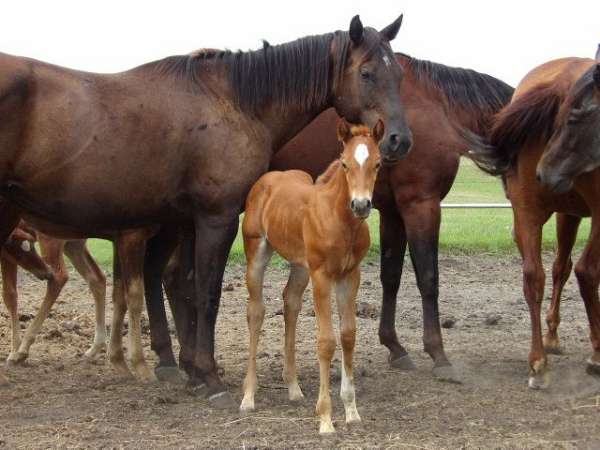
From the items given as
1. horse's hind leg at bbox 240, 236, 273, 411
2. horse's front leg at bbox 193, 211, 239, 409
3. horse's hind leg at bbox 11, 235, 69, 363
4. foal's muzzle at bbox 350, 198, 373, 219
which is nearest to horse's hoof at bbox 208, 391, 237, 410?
horse's front leg at bbox 193, 211, 239, 409

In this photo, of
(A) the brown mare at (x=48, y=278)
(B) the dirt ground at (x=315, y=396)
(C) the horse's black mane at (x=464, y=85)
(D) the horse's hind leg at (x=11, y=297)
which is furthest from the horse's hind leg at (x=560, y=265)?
(D) the horse's hind leg at (x=11, y=297)

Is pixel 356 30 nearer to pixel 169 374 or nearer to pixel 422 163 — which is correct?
pixel 422 163

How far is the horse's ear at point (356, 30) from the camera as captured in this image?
6.59 m

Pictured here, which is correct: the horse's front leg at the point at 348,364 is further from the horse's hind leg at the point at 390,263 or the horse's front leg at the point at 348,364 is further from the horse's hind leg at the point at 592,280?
the horse's hind leg at the point at 390,263

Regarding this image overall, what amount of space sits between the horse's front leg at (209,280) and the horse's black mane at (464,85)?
2.19 m

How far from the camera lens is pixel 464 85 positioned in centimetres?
799

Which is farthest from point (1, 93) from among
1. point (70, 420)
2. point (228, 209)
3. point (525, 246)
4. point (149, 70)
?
point (525, 246)

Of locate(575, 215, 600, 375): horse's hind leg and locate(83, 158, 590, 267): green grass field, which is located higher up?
locate(575, 215, 600, 375): horse's hind leg

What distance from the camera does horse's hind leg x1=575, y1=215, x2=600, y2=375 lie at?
6.90 metres

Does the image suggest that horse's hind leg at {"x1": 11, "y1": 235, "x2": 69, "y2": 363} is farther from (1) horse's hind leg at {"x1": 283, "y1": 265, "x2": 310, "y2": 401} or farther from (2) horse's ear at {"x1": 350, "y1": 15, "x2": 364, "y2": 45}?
(2) horse's ear at {"x1": 350, "y1": 15, "x2": 364, "y2": 45}

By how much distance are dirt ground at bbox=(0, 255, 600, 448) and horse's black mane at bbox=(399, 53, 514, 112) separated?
2056 mm

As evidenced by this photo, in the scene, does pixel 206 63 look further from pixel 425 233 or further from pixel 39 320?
pixel 39 320

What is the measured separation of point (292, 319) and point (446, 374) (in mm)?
1335

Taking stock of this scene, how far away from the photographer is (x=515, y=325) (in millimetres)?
9523
